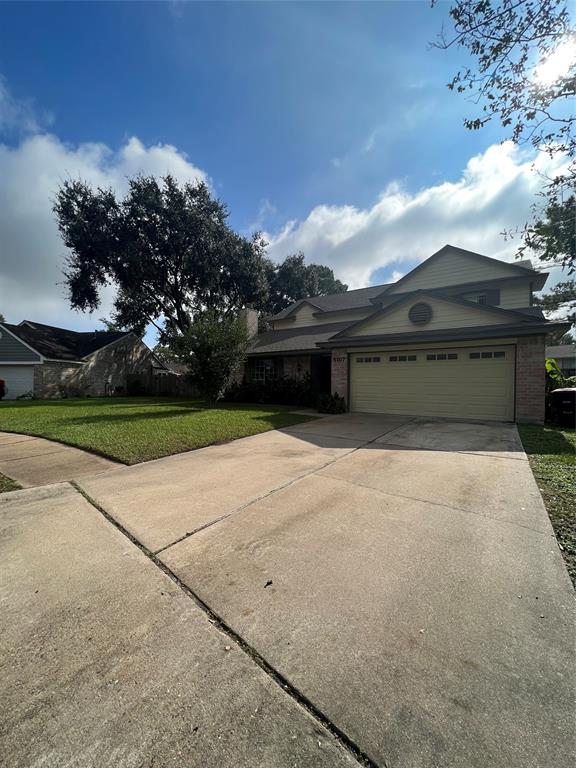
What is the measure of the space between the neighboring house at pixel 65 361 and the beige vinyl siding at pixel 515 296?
24.2 meters

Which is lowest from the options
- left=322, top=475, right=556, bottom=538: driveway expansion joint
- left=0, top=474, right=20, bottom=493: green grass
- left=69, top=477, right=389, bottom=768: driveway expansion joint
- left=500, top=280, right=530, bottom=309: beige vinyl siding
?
left=0, top=474, right=20, bottom=493: green grass

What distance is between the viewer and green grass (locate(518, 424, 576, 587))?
3000 millimetres

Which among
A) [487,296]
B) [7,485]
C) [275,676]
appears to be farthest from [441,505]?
[487,296]

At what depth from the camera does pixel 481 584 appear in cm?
234

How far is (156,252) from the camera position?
21.3 meters

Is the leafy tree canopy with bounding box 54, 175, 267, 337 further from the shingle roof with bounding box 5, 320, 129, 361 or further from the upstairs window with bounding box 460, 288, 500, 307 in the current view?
the upstairs window with bounding box 460, 288, 500, 307

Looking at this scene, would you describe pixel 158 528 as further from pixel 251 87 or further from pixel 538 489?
pixel 251 87

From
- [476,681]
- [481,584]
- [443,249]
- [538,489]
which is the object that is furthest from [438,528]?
[443,249]

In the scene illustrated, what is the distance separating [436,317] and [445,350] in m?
1.19

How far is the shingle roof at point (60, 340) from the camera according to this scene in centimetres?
2030

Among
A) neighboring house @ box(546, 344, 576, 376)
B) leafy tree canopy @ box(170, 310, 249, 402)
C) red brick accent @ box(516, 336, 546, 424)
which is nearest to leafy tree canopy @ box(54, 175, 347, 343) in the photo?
leafy tree canopy @ box(170, 310, 249, 402)

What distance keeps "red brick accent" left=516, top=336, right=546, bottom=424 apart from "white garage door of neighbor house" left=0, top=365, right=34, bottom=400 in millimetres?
24473

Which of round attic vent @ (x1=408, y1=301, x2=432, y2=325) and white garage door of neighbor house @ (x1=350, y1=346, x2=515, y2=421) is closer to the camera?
white garage door of neighbor house @ (x1=350, y1=346, x2=515, y2=421)

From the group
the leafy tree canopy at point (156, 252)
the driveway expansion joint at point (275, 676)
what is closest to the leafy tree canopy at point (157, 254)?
the leafy tree canopy at point (156, 252)
